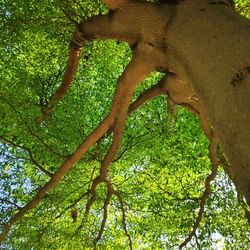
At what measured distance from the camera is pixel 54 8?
792 cm

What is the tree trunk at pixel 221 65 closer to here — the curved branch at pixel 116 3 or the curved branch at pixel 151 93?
the curved branch at pixel 116 3

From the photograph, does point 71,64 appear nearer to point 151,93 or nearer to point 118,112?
point 151,93

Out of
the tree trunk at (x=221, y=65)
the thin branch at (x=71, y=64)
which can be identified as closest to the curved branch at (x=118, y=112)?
the tree trunk at (x=221, y=65)

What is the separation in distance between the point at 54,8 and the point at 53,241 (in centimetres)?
459

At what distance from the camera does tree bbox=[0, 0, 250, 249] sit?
2.81 metres

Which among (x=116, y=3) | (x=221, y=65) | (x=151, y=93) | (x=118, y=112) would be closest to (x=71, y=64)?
(x=151, y=93)

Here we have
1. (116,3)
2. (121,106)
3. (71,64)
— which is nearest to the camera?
(116,3)

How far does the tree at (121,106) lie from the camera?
9.23 ft

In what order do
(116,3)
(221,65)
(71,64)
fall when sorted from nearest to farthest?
(221,65) → (116,3) → (71,64)

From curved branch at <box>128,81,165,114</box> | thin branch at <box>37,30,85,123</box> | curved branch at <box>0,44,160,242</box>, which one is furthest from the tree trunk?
thin branch at <box>37,30,85,123</box>

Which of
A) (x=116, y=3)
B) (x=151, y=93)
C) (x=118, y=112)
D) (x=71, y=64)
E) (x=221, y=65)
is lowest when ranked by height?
(x=221, y=65)

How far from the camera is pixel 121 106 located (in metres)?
5.00

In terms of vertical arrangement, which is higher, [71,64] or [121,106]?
[71,64]

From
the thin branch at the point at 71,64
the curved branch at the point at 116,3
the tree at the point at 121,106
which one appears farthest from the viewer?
the thin branch at the point at 71,64
